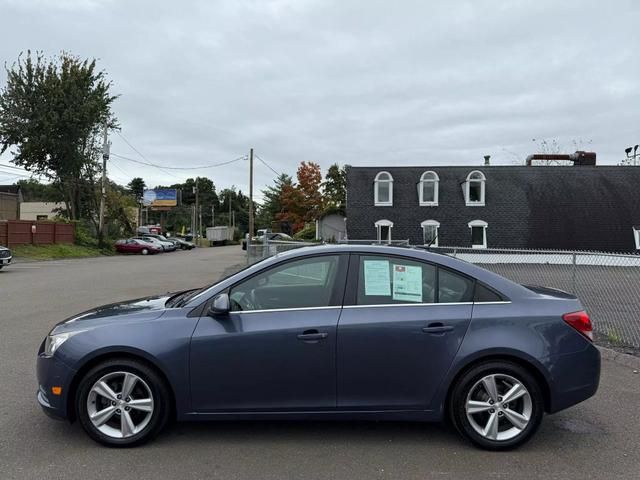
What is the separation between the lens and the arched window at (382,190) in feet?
106

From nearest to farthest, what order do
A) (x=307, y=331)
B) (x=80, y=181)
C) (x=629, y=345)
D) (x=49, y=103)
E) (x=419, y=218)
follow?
(x=307, y=331)
(x=629, y=345)
(x=419, y=218)
(x=49, y=103)
(x=80, y=181)

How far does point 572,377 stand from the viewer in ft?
13.0

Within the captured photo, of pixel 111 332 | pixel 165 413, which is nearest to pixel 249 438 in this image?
pixel 165 413

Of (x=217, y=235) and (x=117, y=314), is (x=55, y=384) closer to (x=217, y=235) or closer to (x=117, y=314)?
(x=117, y=314)

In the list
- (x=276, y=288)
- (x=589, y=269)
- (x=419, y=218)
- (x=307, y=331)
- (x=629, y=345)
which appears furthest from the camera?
(x=419, y=218)

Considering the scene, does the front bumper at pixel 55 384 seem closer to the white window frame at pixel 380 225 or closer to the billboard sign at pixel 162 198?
the white window frame at pixel 380 225

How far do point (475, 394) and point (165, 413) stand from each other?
236 centimetres

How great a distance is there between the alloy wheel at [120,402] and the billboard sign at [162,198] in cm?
7421

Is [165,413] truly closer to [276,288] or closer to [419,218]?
[276,288]

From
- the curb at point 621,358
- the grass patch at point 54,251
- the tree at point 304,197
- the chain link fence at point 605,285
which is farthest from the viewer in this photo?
the tree at point 304,197

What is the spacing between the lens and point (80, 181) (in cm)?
4069

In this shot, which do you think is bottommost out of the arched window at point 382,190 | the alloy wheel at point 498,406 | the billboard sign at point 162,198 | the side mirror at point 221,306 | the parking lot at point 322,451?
the parking lot at point 322,451

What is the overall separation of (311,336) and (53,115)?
38.2 meters

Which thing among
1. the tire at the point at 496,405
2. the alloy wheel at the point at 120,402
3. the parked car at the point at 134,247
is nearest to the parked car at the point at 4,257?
the alloy wheel at the point at 120,402
